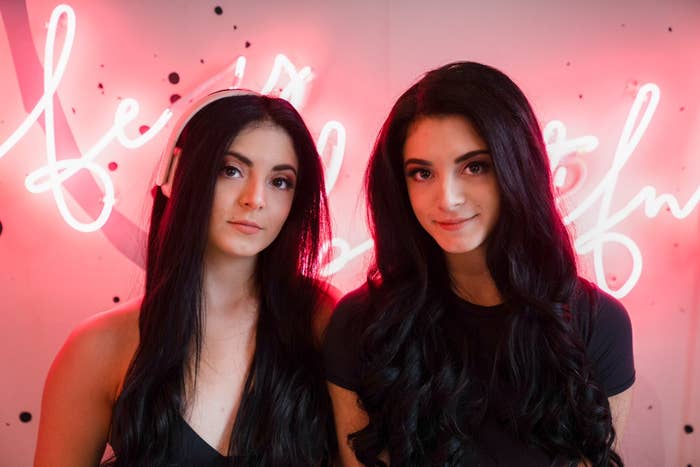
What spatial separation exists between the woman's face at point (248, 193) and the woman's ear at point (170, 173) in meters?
0.15

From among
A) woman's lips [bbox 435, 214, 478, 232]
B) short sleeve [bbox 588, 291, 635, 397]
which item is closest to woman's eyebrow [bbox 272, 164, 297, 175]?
woman's lips [bbox 435, 214, 478, 232]

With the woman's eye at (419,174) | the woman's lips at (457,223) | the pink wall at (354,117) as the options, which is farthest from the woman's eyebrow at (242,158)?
the pink wall at (354,117)

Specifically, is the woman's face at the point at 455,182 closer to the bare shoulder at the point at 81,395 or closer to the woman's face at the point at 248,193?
the woman's face at the point at 248,193

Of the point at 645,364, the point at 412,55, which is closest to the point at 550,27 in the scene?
the point at 412,55

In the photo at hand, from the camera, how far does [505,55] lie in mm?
2189

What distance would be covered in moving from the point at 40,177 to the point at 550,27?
7.12 feet

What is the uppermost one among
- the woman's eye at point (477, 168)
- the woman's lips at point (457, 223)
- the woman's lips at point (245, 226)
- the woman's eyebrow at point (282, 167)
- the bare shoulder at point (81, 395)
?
the woman's eye at point (477, 168)

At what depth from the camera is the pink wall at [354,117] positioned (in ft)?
6.68

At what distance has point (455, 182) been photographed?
4.29 feet

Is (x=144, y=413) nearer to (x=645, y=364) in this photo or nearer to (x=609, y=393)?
(x=609, y=393)

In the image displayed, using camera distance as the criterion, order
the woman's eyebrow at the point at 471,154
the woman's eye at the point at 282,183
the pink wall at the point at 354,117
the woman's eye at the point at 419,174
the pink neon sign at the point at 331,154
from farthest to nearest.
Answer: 1. the pink wall at the point at 354,117
2. the pink neon sign at the point at 331,154
3. the woman's eye at the point at 282,183
4. the woman's eye at the point at 419,174
5. the woman's eyebrow at the point at 471,154

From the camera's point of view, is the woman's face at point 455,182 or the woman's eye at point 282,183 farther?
the woman's eye at point 282,183

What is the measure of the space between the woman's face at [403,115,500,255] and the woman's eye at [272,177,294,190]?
0.39 metres

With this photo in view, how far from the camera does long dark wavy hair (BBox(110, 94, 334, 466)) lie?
1389 millimetres
